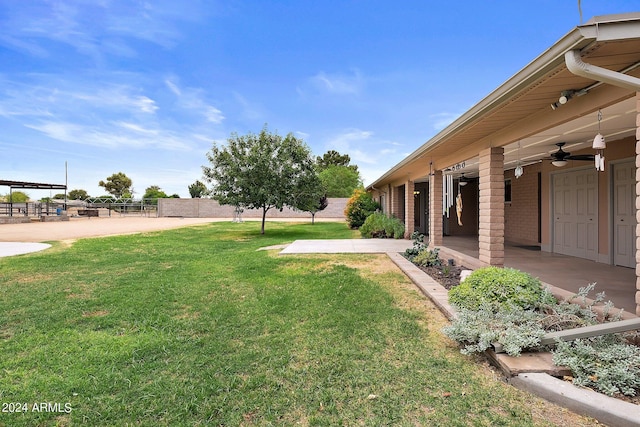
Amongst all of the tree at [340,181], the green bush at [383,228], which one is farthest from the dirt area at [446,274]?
the tree at [340,181]

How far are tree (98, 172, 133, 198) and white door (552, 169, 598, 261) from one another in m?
71.6

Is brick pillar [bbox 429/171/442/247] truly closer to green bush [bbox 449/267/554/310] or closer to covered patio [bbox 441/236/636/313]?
covered patio [bbox 441/236/636/313]

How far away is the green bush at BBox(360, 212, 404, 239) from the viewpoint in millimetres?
13497

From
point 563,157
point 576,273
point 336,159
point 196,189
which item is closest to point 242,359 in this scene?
point 576,273

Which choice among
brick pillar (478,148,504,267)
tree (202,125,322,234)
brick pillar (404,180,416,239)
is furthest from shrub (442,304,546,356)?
tree (202,125,322,234)

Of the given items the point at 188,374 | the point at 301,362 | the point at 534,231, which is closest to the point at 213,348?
the point at 188,374

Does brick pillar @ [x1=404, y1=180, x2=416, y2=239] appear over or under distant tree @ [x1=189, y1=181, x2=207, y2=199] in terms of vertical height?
under

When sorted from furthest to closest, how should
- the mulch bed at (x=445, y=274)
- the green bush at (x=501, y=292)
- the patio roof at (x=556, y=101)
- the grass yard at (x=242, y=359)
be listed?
1. the mulch bed at (x=445, y=274)
2. the green bush at (x=501, y=292)
3. the patio roof at (x=556, y=101)
4. the grass yard at (x=242, y=359)

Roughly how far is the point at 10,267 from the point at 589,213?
42.4ft

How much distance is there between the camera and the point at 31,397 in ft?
8.38

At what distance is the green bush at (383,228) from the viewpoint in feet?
44.3

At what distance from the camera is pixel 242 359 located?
10.4 feet

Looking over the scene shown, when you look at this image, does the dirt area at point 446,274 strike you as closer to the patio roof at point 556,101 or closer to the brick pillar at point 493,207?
the brick pillar at point 493,207

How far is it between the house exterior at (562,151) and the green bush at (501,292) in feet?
3.15
